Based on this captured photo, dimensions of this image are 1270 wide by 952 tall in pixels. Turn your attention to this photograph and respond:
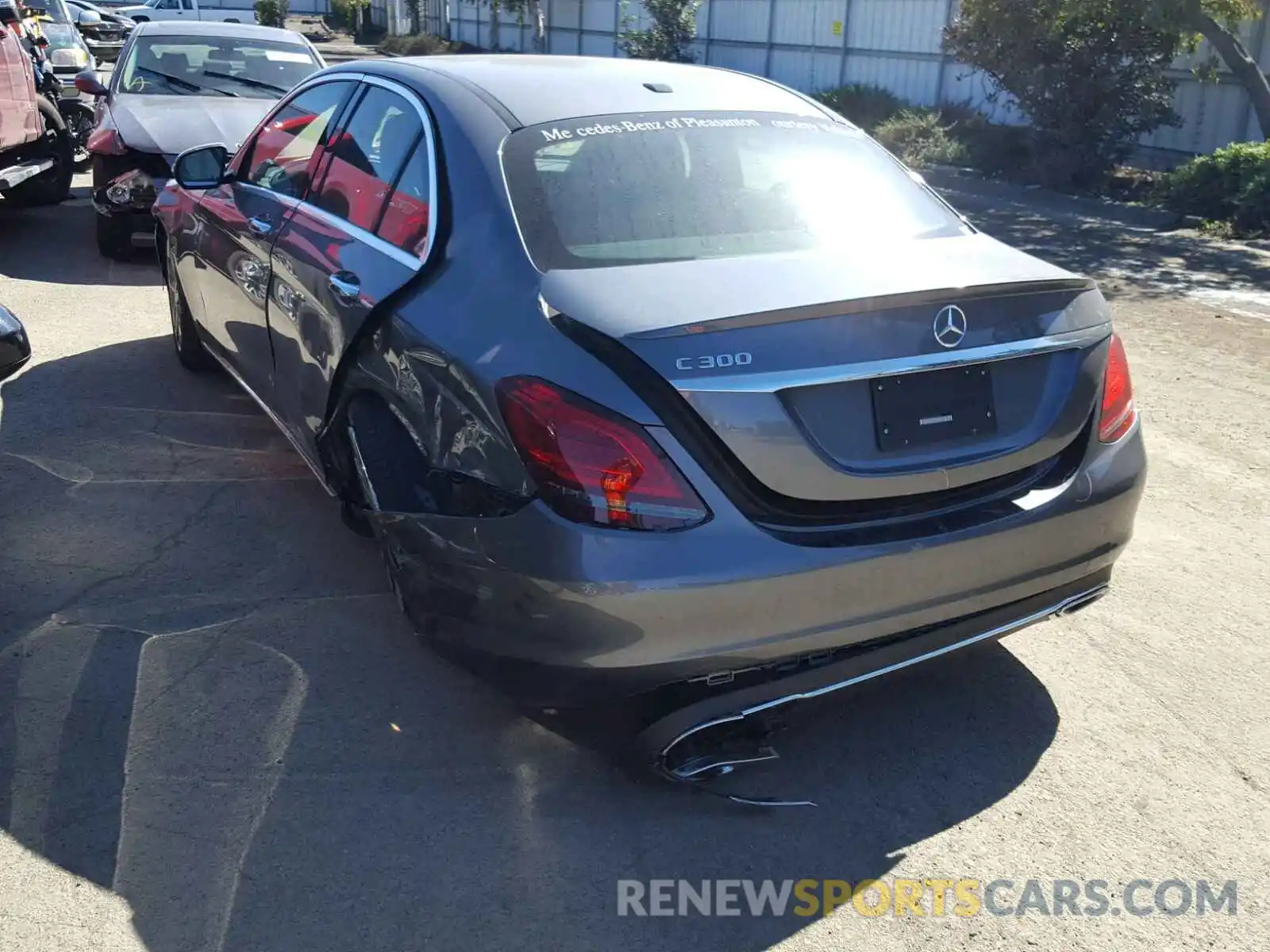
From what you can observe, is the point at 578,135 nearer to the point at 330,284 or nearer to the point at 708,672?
the point at 330,284

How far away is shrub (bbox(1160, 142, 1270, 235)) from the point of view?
1222 cm

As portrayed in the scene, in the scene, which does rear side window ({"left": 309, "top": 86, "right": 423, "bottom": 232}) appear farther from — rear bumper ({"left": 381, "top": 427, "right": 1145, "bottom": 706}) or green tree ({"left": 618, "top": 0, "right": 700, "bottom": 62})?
green tree ({"left": 618, "top": 0, "right": 700, "bottom": 62})

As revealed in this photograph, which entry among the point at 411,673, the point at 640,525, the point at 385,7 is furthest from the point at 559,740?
the point at 385,7

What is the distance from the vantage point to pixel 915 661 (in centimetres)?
323

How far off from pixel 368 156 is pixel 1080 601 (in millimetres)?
2659

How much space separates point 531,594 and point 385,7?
5666 centimetres

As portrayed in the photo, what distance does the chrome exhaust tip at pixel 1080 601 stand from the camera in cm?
348

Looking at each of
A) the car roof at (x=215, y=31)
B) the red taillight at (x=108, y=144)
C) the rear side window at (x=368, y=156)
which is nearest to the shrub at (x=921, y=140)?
the car roof at (x=215, y=31)

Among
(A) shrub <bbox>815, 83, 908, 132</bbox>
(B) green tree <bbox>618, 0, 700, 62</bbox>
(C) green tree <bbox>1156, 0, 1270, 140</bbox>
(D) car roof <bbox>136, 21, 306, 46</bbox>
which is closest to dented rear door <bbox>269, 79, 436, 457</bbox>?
(D) car roof <bbox>136, 21, 306, 46</bbox>

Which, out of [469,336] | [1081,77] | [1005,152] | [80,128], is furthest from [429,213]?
[1005,152]

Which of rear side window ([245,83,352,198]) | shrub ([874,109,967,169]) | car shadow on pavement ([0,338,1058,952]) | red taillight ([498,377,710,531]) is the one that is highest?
rear side window ([245,83,352,198])

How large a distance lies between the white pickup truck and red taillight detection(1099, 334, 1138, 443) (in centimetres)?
2871

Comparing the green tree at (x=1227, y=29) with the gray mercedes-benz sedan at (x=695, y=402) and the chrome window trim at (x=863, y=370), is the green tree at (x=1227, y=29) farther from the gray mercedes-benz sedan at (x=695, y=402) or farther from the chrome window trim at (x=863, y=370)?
the chrome window trim at (x=863, y=370)

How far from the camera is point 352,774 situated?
11.1 ft
